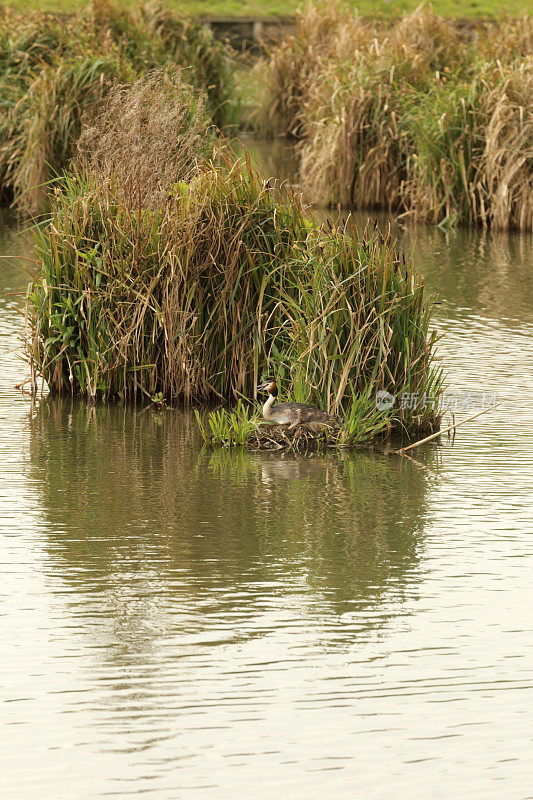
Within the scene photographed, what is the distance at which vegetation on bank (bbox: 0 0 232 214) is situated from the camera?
16516 mm

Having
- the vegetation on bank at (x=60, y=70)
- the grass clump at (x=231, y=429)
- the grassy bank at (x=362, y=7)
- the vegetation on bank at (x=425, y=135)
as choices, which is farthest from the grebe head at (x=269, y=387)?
the grassy bank at (x=362, y=7)

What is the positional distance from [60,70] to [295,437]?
979cm

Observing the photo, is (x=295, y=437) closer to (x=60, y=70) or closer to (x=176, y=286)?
(x=176, y=286)

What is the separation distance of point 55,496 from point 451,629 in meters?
2.43

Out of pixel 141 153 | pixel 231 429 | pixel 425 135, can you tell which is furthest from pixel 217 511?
pixel 425 135

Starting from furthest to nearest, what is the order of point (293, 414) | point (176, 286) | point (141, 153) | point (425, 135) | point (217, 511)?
point (425, 135) < point (141, 153) < point (176, 286) < point (293, 414) < point (217, 511)

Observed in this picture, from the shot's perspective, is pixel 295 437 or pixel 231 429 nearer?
pixel 295 437

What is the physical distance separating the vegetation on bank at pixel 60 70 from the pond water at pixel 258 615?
701 cm

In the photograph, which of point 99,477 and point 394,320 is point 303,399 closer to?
point 394,320

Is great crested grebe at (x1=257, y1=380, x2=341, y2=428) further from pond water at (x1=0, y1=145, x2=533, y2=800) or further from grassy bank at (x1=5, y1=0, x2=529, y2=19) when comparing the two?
grassy bank at (x1=5, y1=0, x2=529, y2=19)

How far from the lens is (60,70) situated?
1653 centimetres

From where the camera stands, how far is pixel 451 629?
5.16 metres

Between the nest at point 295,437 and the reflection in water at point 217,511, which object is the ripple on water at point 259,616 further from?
the nest at point 295,437

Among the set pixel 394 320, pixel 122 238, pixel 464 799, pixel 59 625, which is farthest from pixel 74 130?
pixel 464 799
